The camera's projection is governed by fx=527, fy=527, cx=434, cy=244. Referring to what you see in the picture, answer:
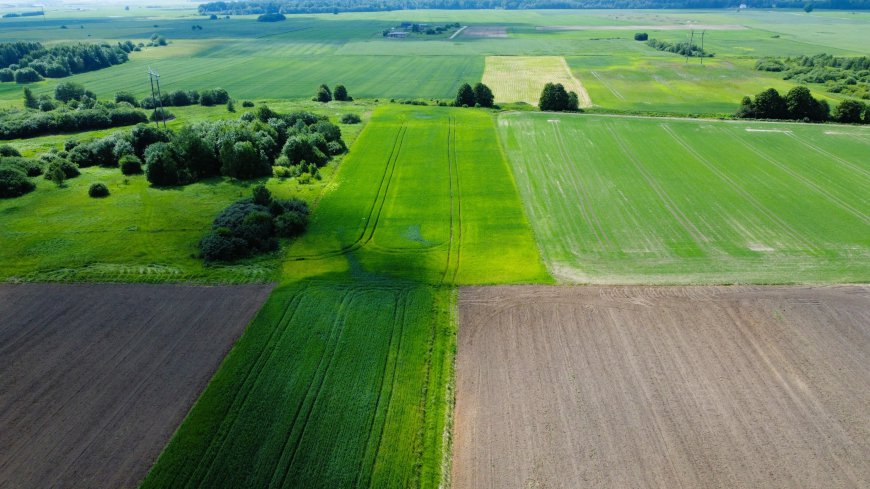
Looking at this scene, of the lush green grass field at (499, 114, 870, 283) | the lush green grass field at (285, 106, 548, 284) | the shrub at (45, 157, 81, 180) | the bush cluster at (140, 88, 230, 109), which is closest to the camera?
the lush green grass field at (499, 114, 870, 283)

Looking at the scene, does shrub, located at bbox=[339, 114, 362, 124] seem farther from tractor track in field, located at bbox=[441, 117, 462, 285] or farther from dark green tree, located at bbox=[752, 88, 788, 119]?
dark green tree, located at bbox=[752, 88, 788, 119]

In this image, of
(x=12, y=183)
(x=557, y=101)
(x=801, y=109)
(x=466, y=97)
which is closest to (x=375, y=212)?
Result: (x=12, y=183)

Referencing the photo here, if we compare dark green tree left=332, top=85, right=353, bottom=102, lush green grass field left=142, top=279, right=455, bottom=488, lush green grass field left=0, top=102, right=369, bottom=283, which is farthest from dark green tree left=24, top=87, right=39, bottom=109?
lush green grass field left=142, top=279, right=455, bottom=488

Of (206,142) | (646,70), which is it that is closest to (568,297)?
(206,142)

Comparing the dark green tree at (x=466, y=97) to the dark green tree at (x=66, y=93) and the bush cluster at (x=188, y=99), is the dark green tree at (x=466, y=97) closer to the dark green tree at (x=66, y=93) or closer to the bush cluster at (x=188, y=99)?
the bush cluster at (x=188, y=99)

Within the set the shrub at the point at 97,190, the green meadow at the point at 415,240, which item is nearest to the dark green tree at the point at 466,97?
the green meadow at the point at 415,240
